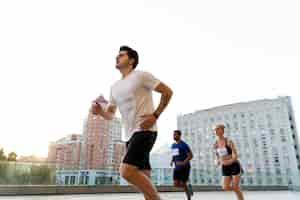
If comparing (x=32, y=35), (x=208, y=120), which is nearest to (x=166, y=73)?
(x=32, y=35)

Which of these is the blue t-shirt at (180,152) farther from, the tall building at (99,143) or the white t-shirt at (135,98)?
the tall building at (99,143)

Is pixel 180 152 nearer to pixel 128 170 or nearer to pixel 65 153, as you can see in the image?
pixel 128 170

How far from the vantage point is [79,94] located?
955 cm

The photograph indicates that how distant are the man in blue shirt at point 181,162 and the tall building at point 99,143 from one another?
3.63 meters

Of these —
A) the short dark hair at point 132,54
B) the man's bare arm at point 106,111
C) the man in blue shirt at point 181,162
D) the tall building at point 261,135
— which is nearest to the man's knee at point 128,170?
the man's bare arm at point 106,111

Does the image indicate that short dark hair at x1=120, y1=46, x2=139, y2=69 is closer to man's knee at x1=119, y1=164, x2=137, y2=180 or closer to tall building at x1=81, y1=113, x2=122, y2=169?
man's knee at x1=119, y1=164, x2=137, y2=180

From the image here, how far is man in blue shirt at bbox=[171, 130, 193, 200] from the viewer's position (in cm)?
385

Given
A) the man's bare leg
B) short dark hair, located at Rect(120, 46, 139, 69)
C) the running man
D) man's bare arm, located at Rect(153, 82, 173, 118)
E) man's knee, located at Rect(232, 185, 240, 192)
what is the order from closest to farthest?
1. the man's bare leg
2. man's bare arm, located at Rect(153, 82, 173, 118)
3. short dark hair, located at Rect(120, 46, 139, 69)
4. man's knee, located at Rect(232, 185, 240, 192)
5. the running man

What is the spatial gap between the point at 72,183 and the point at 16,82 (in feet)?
14.6

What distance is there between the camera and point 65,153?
24.1 ft

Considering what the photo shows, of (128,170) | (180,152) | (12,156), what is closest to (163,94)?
(128,170)

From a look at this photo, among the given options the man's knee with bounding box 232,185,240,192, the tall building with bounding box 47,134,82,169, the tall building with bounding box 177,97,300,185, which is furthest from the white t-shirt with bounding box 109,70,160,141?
the tall building with bounding box 177,97,300,185

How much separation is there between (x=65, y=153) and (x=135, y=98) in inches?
266

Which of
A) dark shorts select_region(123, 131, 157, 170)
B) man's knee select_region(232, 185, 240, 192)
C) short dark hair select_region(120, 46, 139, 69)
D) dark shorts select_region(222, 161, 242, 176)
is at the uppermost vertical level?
short dark hair select_region(120, 46, 139, 69)
